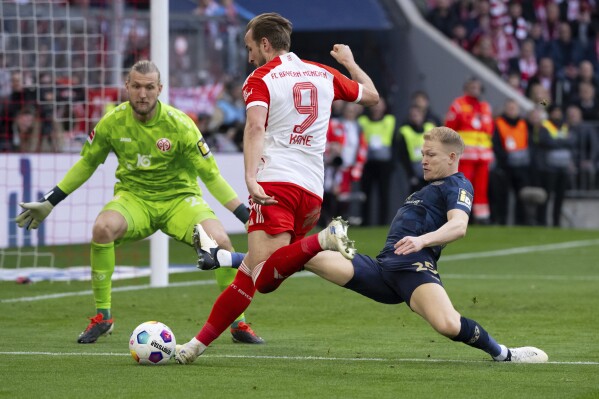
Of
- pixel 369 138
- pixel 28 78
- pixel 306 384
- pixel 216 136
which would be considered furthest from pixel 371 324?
pixel 369 138

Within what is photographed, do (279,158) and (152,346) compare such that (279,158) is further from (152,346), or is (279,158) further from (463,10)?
(463,10)

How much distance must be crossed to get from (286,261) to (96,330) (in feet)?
7.39

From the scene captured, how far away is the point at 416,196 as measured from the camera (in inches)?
332

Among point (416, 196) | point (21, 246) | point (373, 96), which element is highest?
point (373, 96)

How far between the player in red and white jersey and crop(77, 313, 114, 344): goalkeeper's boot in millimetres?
1385

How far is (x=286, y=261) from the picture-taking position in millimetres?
7703

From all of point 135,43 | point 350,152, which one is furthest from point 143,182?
point 350,152

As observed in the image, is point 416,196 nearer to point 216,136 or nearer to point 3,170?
point 3,170

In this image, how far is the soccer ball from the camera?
26.6ft

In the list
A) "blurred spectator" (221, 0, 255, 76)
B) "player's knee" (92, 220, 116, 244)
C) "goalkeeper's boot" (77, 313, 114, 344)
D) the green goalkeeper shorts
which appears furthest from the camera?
"blurred spectator" (221, 0, 255, 76)

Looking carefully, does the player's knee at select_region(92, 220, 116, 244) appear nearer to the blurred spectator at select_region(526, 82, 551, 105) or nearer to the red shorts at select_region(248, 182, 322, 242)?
the red shorts at select_region(248, 182, 322, 242)

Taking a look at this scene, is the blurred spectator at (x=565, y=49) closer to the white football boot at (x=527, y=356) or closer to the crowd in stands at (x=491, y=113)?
the crowd in stands at (x=491, y=113)

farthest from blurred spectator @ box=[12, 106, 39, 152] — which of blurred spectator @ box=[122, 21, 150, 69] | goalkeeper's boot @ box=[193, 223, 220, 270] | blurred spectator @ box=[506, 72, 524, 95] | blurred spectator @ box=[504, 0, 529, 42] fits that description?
blurred spectator @ box=[504, 0, 529, 42]

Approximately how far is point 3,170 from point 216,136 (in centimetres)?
522
